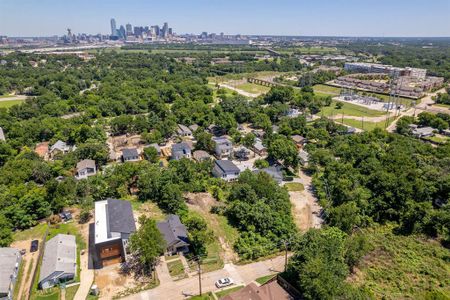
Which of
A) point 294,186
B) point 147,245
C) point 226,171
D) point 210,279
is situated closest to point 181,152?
point 226,171

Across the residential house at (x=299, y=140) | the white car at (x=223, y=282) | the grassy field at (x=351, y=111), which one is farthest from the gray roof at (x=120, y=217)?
the grassy field at (x=351, y=111)

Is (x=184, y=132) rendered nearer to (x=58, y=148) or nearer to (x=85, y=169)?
(x=85, y=169)

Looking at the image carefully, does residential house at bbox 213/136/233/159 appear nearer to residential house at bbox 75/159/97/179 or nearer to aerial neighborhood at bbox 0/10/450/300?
aerial neighborhood at bbox 0/10/450/300

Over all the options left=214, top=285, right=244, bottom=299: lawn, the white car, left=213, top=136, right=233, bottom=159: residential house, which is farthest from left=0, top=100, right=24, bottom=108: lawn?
left=214, top=285, right=244, bottom=299: lawn

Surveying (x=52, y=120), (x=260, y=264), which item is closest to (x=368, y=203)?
(x=260, y=264)

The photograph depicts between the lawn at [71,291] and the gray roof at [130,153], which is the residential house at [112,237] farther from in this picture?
the gray roof at [130,153]

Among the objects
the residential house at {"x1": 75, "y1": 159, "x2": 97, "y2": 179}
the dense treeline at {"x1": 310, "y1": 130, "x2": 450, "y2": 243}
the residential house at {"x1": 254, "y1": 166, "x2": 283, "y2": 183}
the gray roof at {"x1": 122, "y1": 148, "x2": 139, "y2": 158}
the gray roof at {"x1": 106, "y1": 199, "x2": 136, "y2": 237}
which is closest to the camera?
the gray roof at {"x1": 106, "y1": 199, "x2": 136, "y2": 237}
